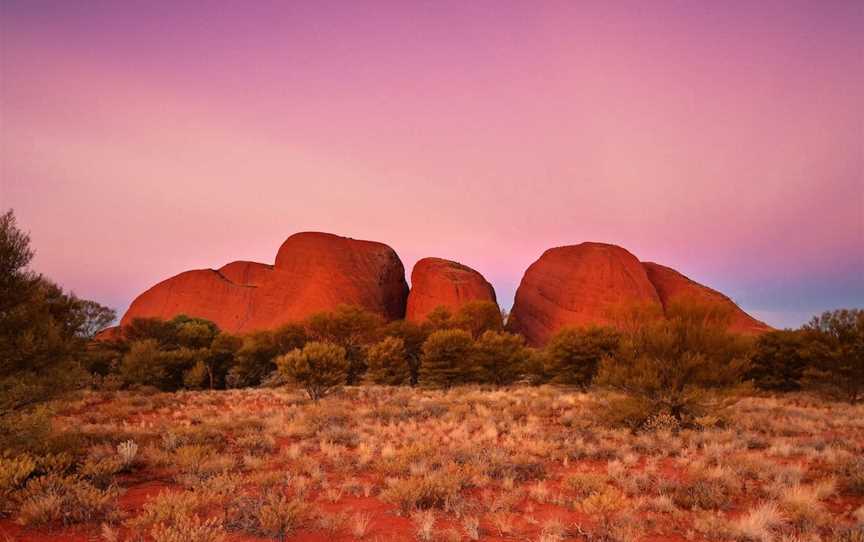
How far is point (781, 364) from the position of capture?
26.3 meters

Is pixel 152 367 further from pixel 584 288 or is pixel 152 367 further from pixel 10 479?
pixel 584 288

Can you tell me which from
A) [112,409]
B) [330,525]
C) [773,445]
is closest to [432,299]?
[112,409]

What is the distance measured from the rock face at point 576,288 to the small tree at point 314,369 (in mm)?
38501

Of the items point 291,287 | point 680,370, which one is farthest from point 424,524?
point 291,287

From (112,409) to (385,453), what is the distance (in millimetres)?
13575

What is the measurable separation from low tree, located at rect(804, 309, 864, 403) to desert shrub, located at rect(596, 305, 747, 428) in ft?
43.8

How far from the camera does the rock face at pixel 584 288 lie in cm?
5644

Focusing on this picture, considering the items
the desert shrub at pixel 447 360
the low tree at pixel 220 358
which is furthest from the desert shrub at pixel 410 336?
the low tree at pixel 220 358

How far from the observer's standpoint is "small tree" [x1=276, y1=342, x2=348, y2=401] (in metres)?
20.9

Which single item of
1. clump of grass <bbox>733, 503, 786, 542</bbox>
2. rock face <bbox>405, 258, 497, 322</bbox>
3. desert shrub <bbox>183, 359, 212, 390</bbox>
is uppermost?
rock face <bbox>405, 258, 497, 322</bbox>

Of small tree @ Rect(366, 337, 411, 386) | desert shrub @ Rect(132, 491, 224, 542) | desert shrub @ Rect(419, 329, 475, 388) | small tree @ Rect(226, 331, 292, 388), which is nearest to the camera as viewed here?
desert shrub @ Rect(132, 491, 224, 542)

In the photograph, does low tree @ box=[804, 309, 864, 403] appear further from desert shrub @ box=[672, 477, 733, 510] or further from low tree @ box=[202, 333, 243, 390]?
low tree @ box=[202, 333, 243, 390]

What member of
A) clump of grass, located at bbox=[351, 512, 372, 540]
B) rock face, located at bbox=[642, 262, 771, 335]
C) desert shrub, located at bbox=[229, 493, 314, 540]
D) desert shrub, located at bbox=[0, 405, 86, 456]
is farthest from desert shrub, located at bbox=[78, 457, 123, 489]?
rock face, located at bbox=[642, 262, 771, 335]

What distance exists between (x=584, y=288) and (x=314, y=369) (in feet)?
149
